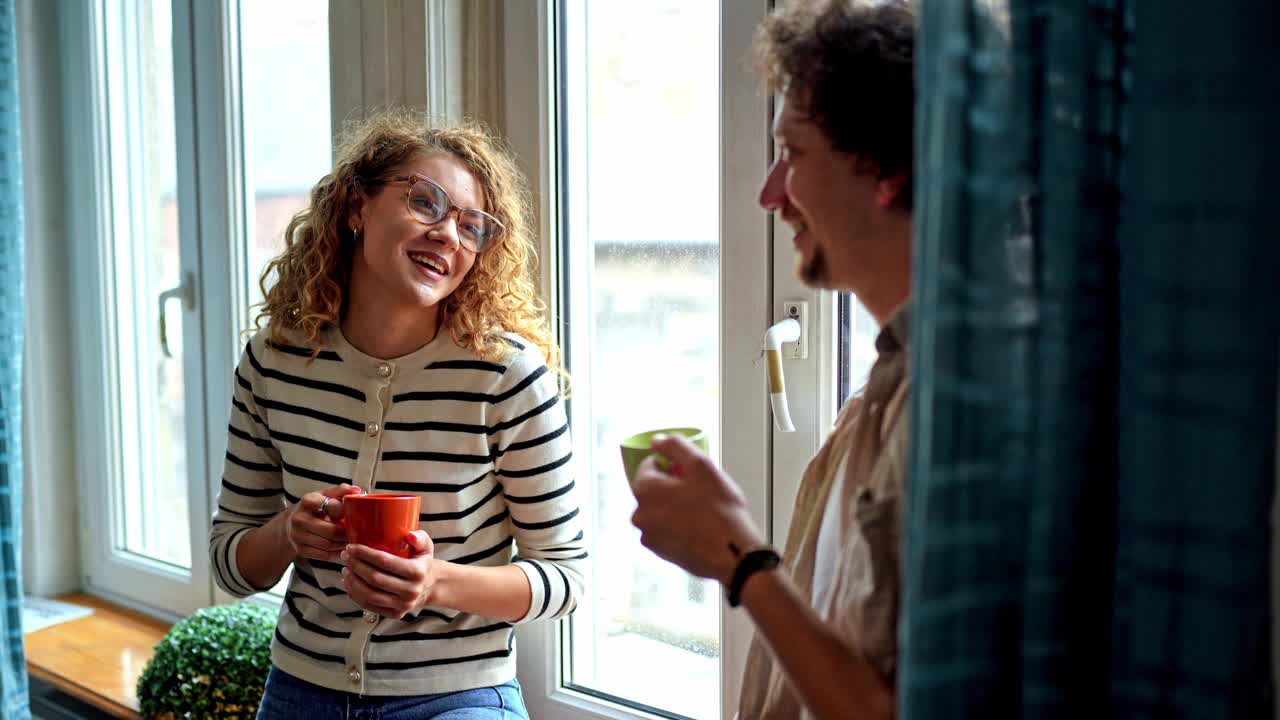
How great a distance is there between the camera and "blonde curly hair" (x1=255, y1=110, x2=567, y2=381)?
1.50 meters

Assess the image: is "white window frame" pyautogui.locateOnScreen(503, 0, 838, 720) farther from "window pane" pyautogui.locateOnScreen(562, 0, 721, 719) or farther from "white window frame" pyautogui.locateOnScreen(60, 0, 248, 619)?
"white window frame" pyautogui.locateOnScreen(60, 0, 248, 619)

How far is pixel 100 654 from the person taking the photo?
2328 mm

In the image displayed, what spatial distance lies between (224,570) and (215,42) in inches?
49.9

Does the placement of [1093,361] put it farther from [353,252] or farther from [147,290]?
[147,290]

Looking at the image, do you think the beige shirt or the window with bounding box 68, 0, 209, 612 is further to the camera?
the window with bounding box 68, 0, 209, 612

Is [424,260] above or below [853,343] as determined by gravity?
above

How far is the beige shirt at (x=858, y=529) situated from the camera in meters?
0.81

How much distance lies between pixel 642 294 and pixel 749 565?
88 centimetres

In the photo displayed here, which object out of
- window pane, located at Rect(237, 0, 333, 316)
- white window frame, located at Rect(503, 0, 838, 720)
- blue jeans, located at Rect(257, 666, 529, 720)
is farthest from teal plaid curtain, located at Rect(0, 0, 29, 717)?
white window frame, located at Rect(503, 0, 838, 720)

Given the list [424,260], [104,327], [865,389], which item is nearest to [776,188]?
[865,389]

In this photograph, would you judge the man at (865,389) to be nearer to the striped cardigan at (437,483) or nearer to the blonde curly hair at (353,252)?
the striped cardigan at (437,483)

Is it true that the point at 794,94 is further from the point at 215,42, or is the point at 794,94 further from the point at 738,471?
the point at 215,42

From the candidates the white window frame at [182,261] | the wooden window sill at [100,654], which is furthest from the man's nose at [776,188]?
the wooden window sill at [100,654]

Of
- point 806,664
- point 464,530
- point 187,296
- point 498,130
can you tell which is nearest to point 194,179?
point 187,296
